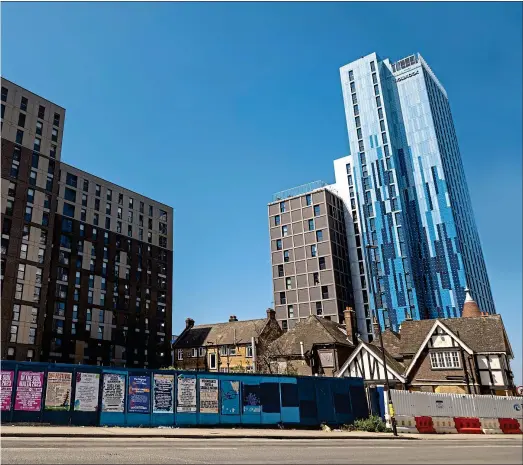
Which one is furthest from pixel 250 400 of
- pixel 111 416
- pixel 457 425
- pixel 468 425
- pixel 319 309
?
pixel 319 309

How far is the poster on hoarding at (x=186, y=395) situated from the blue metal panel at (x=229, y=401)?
181 centimetres

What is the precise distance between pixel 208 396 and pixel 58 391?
8309 mm

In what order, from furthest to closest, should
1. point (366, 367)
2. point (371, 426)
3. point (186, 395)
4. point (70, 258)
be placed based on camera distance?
A: point (70, 258), point (366, 367), point (371, 426), point (186, 395)

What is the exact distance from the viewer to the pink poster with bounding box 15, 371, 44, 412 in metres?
22.0

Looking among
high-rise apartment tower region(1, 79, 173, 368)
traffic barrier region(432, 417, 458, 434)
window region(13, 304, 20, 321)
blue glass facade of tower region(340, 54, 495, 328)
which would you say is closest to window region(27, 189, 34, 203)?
high-rise apartment tower region(1, 79, 173, 368)

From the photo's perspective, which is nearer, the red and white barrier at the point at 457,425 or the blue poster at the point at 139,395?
the blue poster at the point at 139,395

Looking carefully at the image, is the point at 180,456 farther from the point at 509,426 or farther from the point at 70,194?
the point at 70,194

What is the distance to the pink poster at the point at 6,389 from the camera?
2159 centimetres

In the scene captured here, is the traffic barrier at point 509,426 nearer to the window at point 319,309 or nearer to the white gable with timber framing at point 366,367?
the white gable with timber framing at point 366,367

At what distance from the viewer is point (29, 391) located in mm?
22234

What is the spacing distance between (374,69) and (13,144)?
8371 centimetres

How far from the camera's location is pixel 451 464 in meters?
11.9

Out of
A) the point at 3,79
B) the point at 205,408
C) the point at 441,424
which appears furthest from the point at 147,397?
the point at 3,79

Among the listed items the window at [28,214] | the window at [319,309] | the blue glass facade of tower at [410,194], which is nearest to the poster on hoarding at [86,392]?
the window at [28,214]
